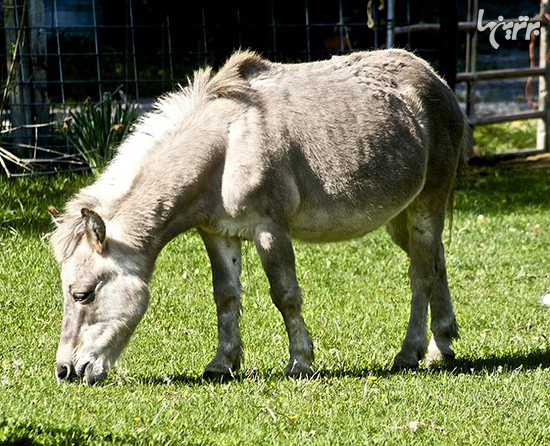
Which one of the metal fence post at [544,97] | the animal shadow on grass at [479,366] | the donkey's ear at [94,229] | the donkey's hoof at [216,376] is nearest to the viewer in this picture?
A: the donkey's ear at [94,229]

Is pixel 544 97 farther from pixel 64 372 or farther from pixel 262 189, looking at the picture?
pixel 64 372

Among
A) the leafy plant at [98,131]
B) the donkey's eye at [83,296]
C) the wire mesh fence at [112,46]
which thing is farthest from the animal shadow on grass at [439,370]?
the leafy plant at [98,131]

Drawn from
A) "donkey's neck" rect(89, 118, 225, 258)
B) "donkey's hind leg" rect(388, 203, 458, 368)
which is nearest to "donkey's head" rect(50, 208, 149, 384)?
"donkey's neck" rect(89, 118, 225, 258)

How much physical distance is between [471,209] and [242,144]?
637cm

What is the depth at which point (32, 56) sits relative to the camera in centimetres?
1268

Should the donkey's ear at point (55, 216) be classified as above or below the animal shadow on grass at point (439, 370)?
above

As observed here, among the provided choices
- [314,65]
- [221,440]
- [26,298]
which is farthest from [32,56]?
[221,440]

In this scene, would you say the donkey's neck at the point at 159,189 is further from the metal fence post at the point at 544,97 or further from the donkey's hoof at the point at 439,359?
the metal fence post at the point at 544,97

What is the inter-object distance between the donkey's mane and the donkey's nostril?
0.60 metres

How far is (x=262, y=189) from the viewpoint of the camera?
5.88 meters

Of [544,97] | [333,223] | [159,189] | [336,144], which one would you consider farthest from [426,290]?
[544,97]

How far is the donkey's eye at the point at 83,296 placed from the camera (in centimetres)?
562

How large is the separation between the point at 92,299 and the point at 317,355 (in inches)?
69.3

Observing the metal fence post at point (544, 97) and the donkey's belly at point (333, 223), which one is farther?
the metal fence post at point (544, 97)
